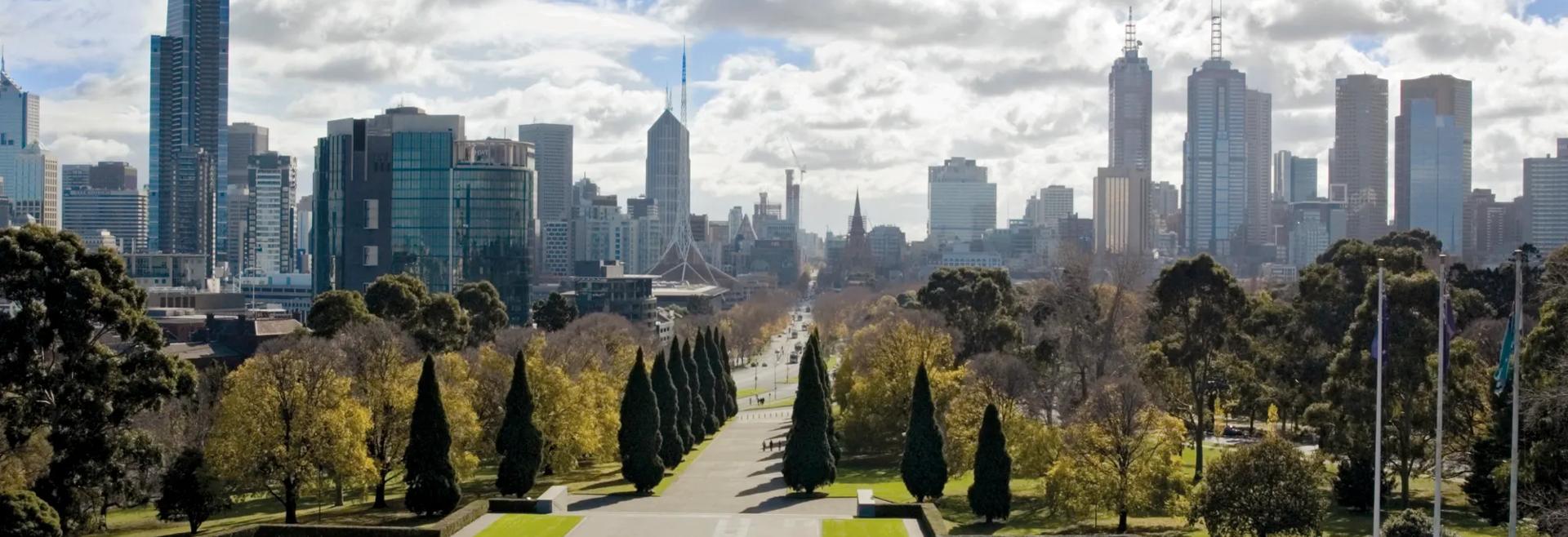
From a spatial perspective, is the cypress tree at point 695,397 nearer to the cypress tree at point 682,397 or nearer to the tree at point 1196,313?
the cypress tree at point 682,397

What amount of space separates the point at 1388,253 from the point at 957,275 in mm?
33222

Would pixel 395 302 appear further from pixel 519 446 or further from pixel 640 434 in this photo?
pixel 519 446

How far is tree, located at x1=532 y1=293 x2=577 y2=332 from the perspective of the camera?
12888 cm

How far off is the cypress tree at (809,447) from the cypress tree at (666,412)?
875cm

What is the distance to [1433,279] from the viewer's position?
59562 millimetres

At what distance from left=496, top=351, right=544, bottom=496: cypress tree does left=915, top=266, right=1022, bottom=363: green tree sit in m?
34.8

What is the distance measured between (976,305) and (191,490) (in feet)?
181

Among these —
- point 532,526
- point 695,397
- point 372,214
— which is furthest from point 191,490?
point 372,214

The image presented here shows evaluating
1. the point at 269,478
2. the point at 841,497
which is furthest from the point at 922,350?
the point at 269,478

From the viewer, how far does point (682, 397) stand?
3206 inches

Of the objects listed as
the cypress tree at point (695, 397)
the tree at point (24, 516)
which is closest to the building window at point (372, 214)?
the cypress tree at point (695, 397)

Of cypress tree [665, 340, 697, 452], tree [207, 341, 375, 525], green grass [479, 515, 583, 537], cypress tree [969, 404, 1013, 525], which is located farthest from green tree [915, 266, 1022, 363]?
tree [207, 341, 375, 525]

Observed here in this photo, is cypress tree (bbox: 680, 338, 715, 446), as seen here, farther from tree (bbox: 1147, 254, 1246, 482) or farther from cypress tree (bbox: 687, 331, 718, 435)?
tree (bbox: 1147, 254, 1246, 482)

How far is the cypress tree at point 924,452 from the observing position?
6272 cm
